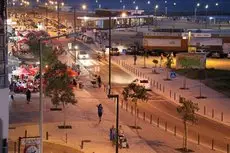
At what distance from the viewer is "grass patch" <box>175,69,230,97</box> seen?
69125 mm

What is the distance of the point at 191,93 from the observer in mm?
63906

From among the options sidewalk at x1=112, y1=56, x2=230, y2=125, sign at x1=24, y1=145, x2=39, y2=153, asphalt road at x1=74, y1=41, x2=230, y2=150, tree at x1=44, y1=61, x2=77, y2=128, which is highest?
tree at x1=44, y1=61, x2=77, y2=128

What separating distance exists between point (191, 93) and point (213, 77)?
14.1 metres

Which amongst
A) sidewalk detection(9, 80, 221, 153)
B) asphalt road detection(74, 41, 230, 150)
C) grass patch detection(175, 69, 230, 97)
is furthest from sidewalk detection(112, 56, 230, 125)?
sidewalk detection(9, 80, 221, 153)

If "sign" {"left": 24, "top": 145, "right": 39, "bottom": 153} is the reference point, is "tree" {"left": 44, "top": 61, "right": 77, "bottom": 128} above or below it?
above

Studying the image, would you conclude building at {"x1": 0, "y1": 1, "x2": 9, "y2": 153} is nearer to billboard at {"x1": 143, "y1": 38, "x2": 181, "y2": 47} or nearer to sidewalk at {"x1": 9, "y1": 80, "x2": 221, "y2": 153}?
sidewalk at {"x1": 9, "y1": 80, "x2": 221, "y2": 153}

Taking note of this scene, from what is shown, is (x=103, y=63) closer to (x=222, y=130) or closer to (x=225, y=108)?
(x=225, y=108)

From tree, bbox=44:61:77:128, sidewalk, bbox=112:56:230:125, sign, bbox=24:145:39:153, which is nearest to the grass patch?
sidewalk, bbox=112:56:230:125

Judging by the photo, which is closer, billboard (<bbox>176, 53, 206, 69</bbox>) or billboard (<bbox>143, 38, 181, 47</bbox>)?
billboard (<bbox>176, 53, 206, 69</bbox>)

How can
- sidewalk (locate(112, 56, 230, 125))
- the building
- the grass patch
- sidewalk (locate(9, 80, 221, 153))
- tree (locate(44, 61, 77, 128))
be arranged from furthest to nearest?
the grass patch
sidewalk (locate(112, 56, 230, 125))
tree (locate(44, 61, 77, 128))
sidewalk (locate(9, 80, 221, 153))
the building

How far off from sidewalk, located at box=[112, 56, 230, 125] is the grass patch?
1.17 meters

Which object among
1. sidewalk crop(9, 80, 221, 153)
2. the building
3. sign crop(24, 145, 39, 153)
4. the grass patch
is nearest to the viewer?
sign crop(24, 145, 39, 153)

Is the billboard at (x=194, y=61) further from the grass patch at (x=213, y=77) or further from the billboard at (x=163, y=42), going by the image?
the billboard at (x=163, y=42)

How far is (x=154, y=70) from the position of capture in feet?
274
